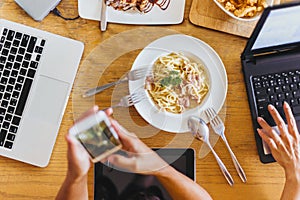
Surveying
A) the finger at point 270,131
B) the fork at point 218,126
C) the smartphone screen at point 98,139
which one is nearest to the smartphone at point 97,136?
the smartphone screen at point 98,139

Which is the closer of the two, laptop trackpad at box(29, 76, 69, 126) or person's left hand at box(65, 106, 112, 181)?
person's left hand at box(65, 106, 112, 181)

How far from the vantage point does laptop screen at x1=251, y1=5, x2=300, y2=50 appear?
1025 mm

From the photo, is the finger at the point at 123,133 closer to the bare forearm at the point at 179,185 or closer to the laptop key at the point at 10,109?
the bare forearm at the point at 179,185

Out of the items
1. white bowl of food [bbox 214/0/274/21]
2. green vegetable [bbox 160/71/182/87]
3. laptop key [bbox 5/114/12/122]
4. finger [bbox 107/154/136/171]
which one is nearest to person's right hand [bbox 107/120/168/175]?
finger [bbox 107/154/136/171]

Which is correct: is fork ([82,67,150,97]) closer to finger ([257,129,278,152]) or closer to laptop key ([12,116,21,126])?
laptop key ([12,116,21,126])

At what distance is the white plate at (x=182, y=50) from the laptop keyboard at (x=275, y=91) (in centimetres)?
8

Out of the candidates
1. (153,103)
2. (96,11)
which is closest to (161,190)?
(153,103)

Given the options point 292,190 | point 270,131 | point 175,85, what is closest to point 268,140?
point 270,131

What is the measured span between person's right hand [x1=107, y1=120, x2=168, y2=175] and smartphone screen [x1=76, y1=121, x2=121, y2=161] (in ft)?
0.22

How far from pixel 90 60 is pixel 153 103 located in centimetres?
18

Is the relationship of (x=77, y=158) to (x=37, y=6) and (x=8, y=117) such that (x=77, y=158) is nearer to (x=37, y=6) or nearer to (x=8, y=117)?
(x=8, y=117)

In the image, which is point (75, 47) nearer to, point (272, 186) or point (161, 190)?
point (161, 190)

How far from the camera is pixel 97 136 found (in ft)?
3.36

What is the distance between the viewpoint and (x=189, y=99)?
1.20 m
